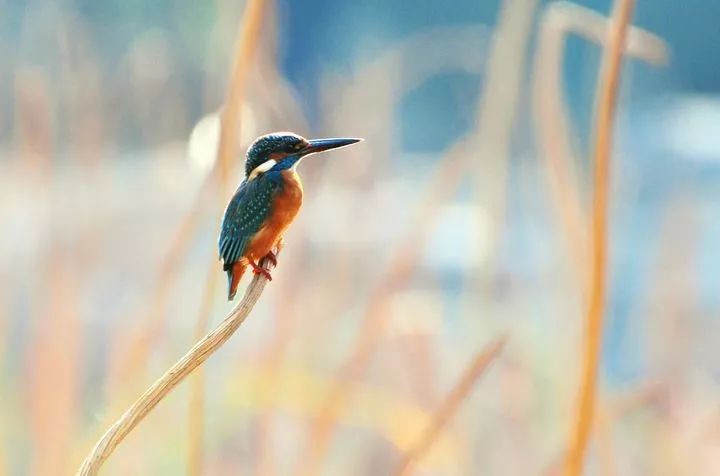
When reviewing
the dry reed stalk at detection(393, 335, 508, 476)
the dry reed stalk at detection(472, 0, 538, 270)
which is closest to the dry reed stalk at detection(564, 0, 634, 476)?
the dry reed stalk at detection(393, 335, 508, 476)

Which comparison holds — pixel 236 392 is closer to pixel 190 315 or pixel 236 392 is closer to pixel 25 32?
pixel 190 315

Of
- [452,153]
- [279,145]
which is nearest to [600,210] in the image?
[279,145]

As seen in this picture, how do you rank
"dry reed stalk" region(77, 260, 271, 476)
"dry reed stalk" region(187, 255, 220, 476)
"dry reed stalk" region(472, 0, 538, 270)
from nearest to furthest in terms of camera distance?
1. "dry reed stalk" region(77, 260, 271, 476)
2. "dry reed stalk" region(187, 255, 220, 476)
3. "dry reed stalk" region(472, 0, 538, 270)

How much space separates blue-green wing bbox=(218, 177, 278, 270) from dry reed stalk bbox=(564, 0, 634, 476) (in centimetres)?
9

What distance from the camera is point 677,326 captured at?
70 centimetres

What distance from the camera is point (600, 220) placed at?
0.26 metres

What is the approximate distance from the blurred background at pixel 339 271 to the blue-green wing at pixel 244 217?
10 centimetres

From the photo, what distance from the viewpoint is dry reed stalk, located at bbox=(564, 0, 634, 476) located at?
0.25 metres

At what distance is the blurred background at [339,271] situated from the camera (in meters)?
0.49

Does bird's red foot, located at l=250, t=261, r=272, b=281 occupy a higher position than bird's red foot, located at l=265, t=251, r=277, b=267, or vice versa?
bird's red foot, located at l=250, t=261, r=272, b=281

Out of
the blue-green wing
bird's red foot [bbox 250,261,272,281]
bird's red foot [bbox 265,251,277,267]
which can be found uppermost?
the blue-green wing

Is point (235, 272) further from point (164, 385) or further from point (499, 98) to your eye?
point (499, 98)

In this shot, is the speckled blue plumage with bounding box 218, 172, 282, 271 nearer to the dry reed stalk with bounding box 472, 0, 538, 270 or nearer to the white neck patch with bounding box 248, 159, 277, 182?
the white neck patch with bounding box 248, 159, 277, 182

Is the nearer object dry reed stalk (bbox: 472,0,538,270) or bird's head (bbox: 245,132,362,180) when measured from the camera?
bird's head (bbox: 245,132,362,180)
